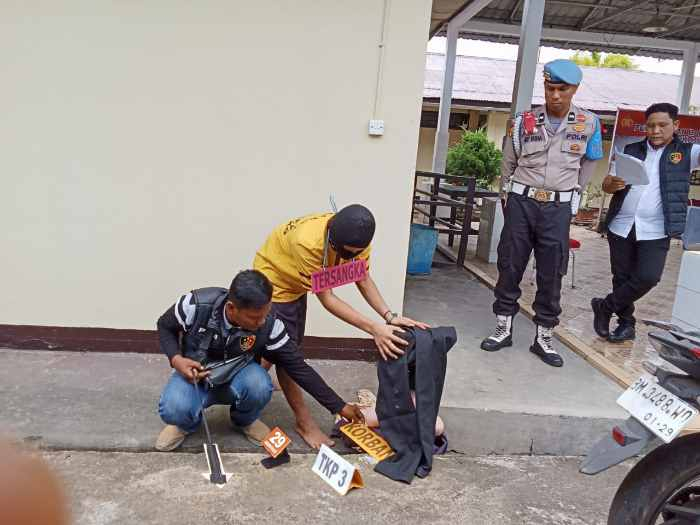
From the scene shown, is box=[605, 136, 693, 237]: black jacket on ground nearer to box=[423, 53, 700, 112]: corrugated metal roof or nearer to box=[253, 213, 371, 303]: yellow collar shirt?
box=[253, 213, 371, 303]: yellow collar shirt

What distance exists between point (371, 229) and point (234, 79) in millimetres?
1666

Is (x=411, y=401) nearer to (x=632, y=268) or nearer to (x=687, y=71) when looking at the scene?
(x=632, y=268)

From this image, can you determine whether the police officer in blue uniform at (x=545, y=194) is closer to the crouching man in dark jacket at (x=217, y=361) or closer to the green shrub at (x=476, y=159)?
the crouching man in dark jacket at (x=217, y=361)

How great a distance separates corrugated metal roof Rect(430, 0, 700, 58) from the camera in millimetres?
10203

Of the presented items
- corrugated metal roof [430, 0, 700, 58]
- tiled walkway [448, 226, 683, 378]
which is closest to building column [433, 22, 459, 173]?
corrugated metal roof [430, 0, 700, 58]

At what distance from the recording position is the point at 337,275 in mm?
3006

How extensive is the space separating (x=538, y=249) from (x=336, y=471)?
2.21 m

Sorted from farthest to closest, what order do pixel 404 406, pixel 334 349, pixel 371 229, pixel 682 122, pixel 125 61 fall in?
pixel 682 122 → pixel 334 349 → pixel 125 61 → pixel 404 406 → pixel 371 229

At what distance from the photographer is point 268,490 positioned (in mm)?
2859

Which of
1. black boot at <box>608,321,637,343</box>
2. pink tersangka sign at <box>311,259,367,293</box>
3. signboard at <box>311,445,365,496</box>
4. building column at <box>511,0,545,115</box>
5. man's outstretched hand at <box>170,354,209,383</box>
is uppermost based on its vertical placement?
building column at <box>511,0,545,115</box>

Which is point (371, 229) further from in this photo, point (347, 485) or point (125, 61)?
point (125, 61)

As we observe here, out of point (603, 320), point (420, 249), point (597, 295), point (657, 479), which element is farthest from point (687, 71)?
point (657, 479)

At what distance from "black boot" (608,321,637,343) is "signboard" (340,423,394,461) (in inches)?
99.5

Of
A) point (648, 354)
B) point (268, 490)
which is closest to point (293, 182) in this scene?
point (268, 490)
